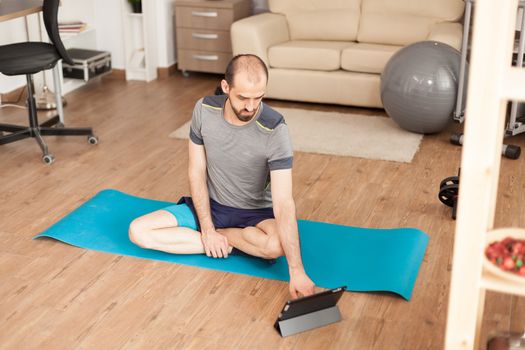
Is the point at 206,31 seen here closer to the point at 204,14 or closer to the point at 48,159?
the point at 204,14

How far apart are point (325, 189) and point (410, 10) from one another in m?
2.01

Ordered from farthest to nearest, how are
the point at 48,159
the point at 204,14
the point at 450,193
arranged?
the point at 204,14, the point at 48,159, the point at 450,193

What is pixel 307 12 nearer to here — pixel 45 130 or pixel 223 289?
pixel 45 130

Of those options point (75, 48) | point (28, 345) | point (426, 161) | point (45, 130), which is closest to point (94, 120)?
point (45, 130)

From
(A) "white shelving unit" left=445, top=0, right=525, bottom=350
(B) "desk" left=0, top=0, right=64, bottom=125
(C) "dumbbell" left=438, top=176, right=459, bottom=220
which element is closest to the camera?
(A) "white shelving unit" left=445, top=0, right=525, bottom=350

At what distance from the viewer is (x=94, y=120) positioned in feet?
15.6

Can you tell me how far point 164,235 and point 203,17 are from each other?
308 cm

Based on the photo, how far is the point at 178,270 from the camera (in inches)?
111

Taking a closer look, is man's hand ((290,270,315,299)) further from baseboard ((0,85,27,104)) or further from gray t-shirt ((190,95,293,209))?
baseboard ((0,85,27,104))

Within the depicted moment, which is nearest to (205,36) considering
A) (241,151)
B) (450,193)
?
(450,193)

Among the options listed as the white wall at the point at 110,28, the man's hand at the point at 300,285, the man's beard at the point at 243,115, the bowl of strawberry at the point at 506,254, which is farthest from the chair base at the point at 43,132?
the bowl of strawberry at the point at 506,254

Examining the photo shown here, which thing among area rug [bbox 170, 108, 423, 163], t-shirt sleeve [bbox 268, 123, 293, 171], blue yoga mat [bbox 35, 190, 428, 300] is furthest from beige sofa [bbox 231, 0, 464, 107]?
t-shirt sleeve [bbox 268, 123, 293, 171]

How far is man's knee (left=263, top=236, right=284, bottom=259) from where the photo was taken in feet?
8.86

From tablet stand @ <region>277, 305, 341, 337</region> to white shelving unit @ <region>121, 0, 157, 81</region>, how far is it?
11.9ft
